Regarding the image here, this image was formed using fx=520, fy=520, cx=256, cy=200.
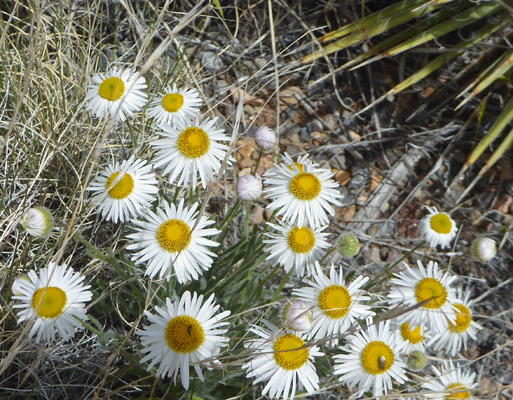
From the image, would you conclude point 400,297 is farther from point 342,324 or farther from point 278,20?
point 278,20

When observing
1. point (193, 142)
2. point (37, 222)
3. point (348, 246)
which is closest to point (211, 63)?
point (193, 142)

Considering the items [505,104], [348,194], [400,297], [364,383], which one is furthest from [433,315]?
[505,104]

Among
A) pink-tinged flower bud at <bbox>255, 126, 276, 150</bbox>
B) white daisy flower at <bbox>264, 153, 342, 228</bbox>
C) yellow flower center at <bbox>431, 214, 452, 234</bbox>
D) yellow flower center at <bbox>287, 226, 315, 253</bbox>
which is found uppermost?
yellow flower center at <bbox>431, 214, 452, 234</bbox>

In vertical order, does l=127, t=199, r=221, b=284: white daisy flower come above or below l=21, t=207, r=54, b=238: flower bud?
above

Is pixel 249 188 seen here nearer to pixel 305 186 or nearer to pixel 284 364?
pixel 305 186

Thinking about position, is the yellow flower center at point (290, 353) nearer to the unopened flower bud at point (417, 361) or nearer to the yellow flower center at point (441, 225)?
the unopened flower bud at point (417, 361)

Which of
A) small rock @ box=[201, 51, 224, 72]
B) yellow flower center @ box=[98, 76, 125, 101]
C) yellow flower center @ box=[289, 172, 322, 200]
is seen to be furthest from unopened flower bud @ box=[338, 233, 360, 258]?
small rock @ box=[201, 51, 224, 72]

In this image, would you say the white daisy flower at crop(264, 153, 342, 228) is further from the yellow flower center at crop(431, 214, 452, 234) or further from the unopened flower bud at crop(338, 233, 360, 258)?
the yellow flower center at crop(431, 214, 452, 234)
